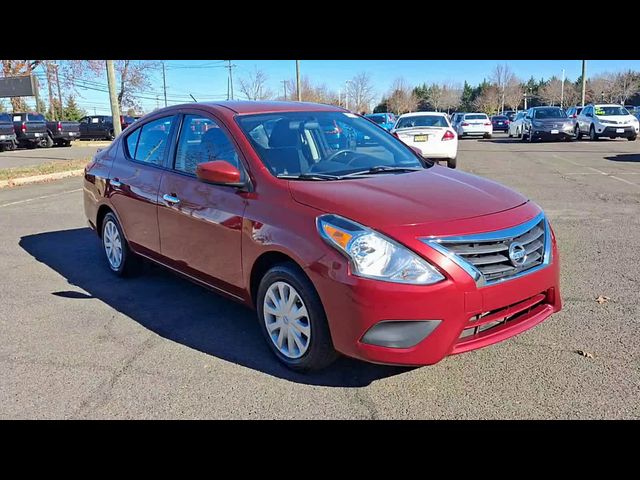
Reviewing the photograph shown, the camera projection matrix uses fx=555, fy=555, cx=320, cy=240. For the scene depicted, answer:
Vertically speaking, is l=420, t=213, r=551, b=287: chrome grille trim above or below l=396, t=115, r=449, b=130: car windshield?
below

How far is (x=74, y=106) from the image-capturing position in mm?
55562

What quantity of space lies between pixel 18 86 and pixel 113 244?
1222 inches

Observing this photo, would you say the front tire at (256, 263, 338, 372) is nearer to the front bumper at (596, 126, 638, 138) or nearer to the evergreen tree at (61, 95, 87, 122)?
the front bumper at (596, 126, 638, 138)

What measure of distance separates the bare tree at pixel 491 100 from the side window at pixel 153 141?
3482 inches

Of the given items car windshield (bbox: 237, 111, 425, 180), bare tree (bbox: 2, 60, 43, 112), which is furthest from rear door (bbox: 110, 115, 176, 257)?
bare tree (bbox: 2, 60, 43, 112)

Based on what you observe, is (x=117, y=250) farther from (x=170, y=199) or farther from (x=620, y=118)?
(x=620, y=118)

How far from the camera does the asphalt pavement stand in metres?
3.07

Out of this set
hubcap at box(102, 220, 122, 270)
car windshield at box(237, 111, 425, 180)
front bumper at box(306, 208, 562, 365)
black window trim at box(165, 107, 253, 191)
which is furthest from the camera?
hubcap at box(102, 220, 122, 270)

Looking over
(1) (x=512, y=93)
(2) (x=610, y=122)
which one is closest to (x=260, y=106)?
(2) (x=610, y=122)

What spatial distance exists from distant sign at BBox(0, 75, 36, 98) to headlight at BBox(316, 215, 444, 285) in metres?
32.1

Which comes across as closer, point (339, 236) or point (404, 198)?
point (339, 236)

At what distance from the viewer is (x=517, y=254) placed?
3170 mm

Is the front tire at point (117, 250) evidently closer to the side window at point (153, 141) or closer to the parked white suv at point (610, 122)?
the side window at point (153, 141)
